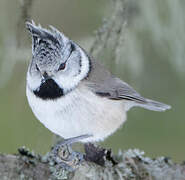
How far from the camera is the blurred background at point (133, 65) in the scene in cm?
341

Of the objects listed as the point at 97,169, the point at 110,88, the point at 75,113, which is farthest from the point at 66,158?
the point at 110,88

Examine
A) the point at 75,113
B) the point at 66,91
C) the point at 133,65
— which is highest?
the point at 133,65

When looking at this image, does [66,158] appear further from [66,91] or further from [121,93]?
[121,93]

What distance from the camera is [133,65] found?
360 centimetres

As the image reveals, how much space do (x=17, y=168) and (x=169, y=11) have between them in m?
1.85

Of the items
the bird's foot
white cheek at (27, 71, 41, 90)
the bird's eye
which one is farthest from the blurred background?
the bird's foot

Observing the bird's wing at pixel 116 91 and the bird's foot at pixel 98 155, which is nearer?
the bird's foot at pixel 98 155

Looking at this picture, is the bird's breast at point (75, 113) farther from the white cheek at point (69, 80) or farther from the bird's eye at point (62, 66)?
the bird's eye at point (62, 66)

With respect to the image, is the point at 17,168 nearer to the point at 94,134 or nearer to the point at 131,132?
the point at 94,134

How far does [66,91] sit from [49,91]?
100 millimetres

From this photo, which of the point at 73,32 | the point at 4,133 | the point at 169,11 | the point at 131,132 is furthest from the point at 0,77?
the point at 169,11

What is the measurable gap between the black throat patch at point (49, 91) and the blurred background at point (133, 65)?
2.03 feet

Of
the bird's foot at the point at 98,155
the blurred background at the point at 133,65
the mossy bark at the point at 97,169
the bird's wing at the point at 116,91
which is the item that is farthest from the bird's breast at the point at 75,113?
the blurred background at the point at 133,65

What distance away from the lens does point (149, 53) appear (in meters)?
3.79
